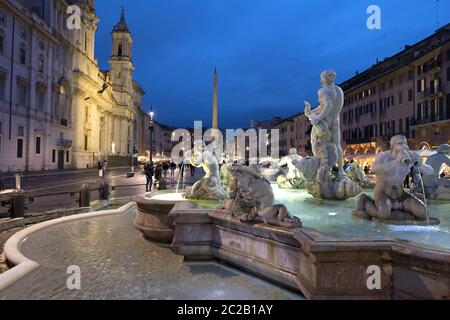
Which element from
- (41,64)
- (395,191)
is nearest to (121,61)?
(41,64)

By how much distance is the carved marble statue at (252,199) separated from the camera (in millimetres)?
4258

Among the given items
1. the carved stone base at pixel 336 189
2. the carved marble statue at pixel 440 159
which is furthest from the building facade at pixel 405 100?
the carved stone base at pixel 336 189

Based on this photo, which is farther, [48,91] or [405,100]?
[48,91]

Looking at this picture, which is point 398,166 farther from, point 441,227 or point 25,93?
point 25,93

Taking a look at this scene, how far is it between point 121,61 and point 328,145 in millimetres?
72493

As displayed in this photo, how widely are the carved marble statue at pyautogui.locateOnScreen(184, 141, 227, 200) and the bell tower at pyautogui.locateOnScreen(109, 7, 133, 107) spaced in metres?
69.3

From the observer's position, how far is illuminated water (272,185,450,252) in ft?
13.6

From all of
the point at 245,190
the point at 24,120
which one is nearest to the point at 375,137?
the point at 24,120

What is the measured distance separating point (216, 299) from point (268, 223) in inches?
42.7

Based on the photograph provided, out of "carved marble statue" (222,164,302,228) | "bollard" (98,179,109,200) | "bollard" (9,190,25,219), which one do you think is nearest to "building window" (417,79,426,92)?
"bollard" (98,179,109,200)

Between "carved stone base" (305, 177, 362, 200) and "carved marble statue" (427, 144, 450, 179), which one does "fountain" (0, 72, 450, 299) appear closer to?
"carved stone base" (305, 177, 362, 200)

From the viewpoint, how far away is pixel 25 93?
111 feet

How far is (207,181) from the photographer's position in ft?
24.0

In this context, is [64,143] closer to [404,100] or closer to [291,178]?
[291,178]
